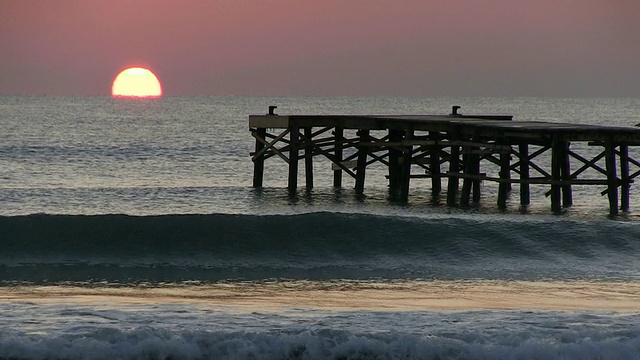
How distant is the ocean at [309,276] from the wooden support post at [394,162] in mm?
542

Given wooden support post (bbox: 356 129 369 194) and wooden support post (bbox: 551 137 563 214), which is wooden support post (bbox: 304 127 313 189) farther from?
wooden support post (bbox: 551 137 563 214)

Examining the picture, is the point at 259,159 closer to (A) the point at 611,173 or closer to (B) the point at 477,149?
(B) the point at 477,149

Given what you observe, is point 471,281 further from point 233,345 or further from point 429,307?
point 233,345

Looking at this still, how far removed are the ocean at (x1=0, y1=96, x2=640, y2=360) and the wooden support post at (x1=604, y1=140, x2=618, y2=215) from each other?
1.33 feet

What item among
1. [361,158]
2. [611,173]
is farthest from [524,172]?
[361,158]

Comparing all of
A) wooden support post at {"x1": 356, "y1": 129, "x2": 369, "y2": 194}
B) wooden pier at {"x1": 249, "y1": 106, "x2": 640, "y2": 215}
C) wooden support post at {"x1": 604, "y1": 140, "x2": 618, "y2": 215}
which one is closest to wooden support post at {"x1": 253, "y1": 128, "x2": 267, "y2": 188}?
wooden pier at {"x1": 249, "y1": 106, "x2": 640, "y2": 215}

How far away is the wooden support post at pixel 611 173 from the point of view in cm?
2372

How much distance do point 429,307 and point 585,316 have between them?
2.09m

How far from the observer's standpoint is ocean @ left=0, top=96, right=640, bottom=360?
10.4 metres

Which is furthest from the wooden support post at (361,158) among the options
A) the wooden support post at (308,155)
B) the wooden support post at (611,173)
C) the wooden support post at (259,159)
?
the wooden support post at (611,173)

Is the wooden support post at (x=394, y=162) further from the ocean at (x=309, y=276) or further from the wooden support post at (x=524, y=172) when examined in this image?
the wooden support post at (x=524, y=172)

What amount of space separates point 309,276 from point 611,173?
10.0 m

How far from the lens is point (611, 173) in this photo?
23.9 meters

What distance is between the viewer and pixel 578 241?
1945cm
